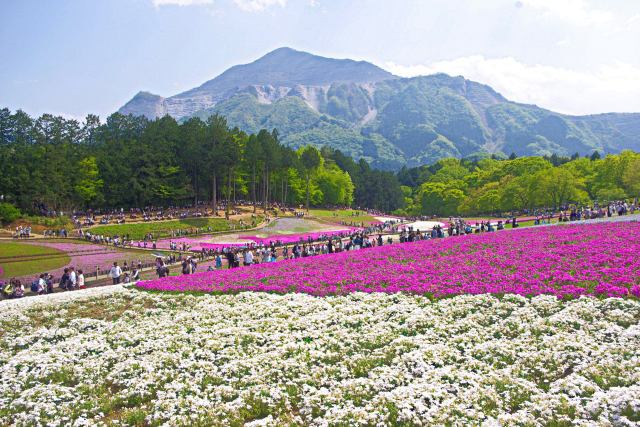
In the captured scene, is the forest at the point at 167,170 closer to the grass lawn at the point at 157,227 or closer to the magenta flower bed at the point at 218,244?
the grass lawn at the point at 157,227

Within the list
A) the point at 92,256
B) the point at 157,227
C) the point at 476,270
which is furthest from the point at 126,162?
the point at 476,270

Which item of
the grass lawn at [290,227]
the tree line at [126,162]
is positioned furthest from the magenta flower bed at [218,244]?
the tree line at [126,162]

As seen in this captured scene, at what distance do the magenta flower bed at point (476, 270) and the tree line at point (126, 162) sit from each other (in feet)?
155

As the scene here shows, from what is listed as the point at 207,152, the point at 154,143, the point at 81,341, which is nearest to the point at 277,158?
the point at 207,152

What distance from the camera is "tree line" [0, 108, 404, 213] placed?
63656 millimetres

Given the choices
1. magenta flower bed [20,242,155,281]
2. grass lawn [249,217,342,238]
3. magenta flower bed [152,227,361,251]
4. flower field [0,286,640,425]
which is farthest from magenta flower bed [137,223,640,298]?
grass lawn [249,217,342,238]

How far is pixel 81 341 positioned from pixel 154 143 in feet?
234

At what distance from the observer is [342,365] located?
395 inches

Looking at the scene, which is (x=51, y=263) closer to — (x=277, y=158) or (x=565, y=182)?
(x=277, y=158)

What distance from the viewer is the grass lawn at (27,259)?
118 ft

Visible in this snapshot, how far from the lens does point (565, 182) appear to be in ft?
236

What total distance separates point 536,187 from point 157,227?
66451 millimetres

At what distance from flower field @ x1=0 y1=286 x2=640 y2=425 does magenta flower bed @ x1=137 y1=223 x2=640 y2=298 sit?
1.67 metres

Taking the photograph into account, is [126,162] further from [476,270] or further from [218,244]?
Result: [476,270]
